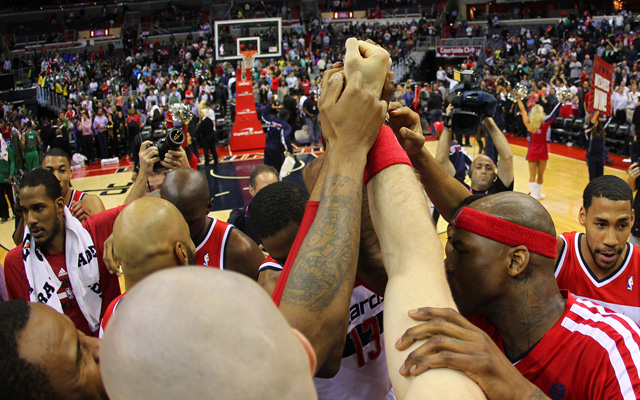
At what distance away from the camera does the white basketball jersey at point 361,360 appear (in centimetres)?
180

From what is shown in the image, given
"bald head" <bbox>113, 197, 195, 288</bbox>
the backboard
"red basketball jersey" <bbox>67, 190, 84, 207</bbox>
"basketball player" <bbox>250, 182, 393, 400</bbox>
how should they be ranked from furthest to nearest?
the backboard, "red basketball jersey" <bbox>67, 190, 84, 207</bbox>, "bald head" <bbox>113, 197, 195, 288</bbox>, "basketball player" <bbox>250, 182, 393, 400</bbox>

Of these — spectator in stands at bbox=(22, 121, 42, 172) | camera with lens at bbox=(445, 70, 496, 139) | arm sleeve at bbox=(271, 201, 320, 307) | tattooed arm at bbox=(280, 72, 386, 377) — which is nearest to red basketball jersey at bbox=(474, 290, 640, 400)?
tattooed arm at bbox=(280, 72, 386, 377)

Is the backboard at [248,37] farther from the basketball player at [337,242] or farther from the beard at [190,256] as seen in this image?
the basketball player at [337,242]

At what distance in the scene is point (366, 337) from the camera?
6.08ft

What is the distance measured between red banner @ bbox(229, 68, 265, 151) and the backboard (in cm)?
202

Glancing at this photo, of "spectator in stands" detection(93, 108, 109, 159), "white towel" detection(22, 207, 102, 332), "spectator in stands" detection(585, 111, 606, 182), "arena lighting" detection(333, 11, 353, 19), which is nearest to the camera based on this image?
"white towel" detection(22, 207, 102, 332)

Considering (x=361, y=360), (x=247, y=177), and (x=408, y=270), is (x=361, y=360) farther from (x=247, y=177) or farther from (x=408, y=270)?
(x=247, y=177)

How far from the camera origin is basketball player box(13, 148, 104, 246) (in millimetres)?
4036

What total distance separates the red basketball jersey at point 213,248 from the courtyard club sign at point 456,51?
90.1ft

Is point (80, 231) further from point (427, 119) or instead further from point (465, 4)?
point (465, 4)

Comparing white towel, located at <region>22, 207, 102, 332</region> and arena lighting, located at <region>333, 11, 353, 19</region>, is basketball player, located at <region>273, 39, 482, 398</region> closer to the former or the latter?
white towel, located at <region>22, 207, 102, 332</region>

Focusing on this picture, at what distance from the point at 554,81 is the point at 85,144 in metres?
17.2

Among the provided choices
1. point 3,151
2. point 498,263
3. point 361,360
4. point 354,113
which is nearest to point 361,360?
point 361,360

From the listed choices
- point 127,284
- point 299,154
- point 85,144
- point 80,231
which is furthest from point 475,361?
point 85,144
